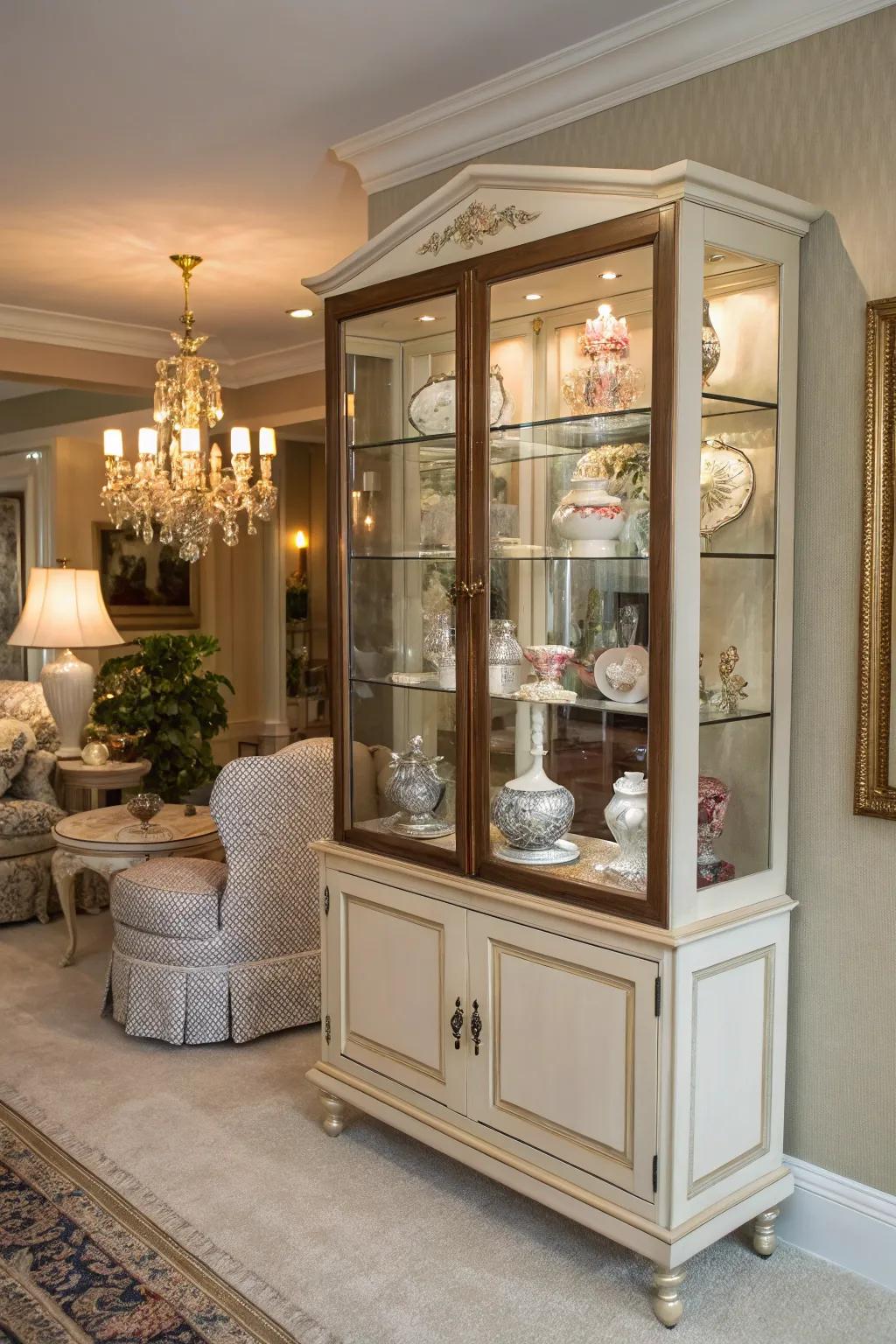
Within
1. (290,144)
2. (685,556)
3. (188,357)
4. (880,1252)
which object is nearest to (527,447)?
(685,556)

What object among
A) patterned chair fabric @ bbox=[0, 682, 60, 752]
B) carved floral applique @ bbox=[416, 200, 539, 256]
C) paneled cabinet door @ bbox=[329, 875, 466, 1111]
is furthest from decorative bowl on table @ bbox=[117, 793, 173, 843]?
carved floral applique @ bbox=[416, 200, 539, 256]

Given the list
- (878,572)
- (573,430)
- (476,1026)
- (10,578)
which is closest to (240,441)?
(573,430)

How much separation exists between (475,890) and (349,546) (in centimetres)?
98

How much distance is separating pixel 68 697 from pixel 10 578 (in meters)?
2.80

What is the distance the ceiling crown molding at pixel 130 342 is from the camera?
5.54 metres

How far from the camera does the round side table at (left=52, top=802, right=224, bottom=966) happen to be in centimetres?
432

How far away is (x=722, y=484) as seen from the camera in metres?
2.50

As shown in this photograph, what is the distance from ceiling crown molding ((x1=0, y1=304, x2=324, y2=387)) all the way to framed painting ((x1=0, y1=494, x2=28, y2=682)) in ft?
7.37

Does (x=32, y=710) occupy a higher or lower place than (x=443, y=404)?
lower

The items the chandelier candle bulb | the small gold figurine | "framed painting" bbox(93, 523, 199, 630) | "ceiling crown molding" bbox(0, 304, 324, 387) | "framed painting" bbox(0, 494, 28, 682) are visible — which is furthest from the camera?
"framed painting" bbox(0, 494, 28, 682)

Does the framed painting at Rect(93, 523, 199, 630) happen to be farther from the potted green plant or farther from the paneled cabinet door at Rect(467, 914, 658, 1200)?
the paneled cabinet door at Rect(467, 914, 658, 1200)

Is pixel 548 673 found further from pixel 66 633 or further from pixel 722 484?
pixel 66 633

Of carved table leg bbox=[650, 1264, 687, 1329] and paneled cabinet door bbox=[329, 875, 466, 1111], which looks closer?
carved table leg bbox=[650, 1264, 687, 1329]

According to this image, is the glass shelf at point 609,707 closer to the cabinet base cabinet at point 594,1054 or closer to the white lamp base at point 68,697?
the cabinet base cabinet at point 594,1054
